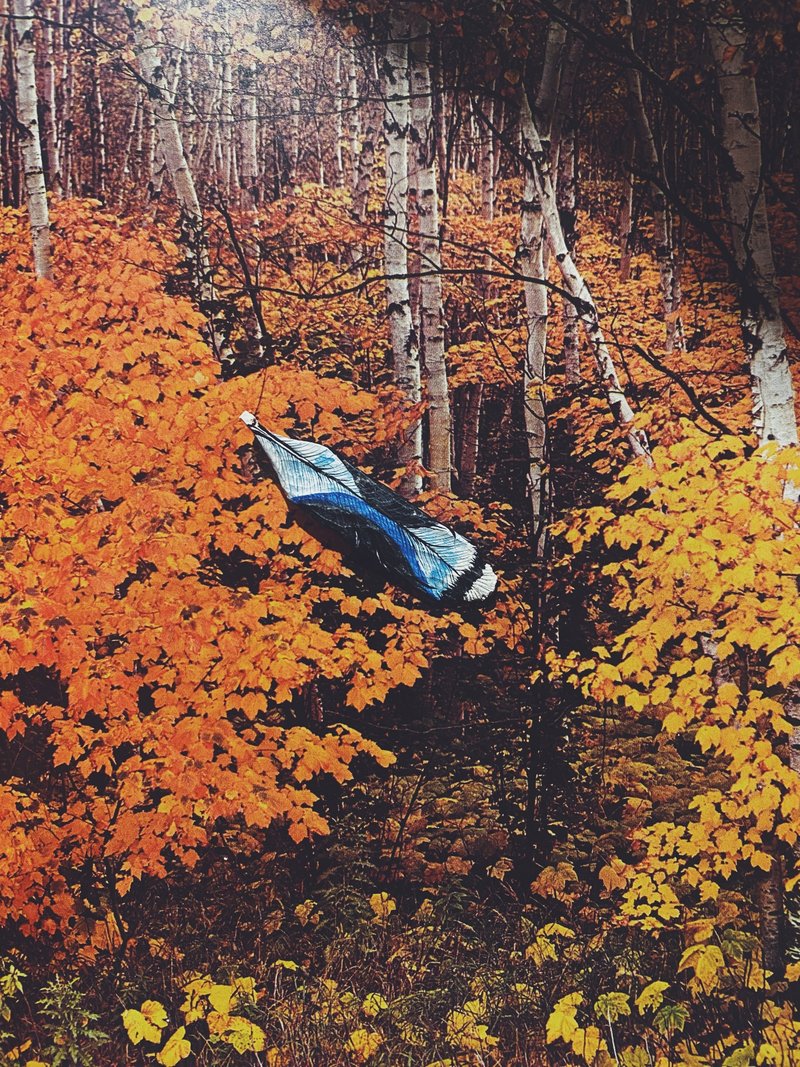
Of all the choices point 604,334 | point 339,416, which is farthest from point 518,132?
point 339,416

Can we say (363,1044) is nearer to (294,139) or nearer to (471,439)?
(471,439)

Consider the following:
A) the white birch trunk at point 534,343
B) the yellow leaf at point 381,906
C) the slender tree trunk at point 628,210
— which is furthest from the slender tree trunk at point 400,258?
the yellow leaf at point 381,906

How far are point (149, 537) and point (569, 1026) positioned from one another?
188cm

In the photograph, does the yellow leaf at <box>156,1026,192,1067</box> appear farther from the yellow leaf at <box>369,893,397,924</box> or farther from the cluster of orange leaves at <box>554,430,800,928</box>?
the cluster of orange leaves at <box>554,430,800,928</box>

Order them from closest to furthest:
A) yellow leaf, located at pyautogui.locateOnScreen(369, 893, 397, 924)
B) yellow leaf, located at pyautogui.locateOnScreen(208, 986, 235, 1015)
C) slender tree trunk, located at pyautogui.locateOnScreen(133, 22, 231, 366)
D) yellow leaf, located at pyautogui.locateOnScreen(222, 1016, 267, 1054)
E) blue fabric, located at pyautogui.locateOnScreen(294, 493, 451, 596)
A: yellow leaf, located at pyautogui.locateOnScreen(222, 1016, 267, 1054)
yellow leaf, located at pyautogui.locateOnScreen(208, 986, 235, 1015)
blue fabric, located at pyautogui.locateOnScreen(294, 493, 451, 596)
yellow leaf, located at pyautogui.locateOnScreen(369, 893, 397, 924)
slender tree trunk, located at pyautogui.locateOnScreen(133, 22, 231, 366)

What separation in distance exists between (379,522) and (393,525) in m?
0.06

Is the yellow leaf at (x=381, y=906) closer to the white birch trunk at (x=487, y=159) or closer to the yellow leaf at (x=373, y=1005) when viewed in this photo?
the yellow leaf at (x=373, y=1005)

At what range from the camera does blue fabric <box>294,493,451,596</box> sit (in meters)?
2.35

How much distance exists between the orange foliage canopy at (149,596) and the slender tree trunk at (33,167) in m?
0.05

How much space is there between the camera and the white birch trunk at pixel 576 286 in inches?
99.0

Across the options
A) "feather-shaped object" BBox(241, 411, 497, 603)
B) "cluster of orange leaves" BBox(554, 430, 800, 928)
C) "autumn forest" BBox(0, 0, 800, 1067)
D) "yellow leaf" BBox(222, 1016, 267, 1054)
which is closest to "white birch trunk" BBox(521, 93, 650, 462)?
"autumn forest" BBox(0, 0, 800, 1067)

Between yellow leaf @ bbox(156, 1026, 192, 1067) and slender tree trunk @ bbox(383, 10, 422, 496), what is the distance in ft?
5.85

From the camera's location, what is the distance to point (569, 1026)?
2131 millimetres

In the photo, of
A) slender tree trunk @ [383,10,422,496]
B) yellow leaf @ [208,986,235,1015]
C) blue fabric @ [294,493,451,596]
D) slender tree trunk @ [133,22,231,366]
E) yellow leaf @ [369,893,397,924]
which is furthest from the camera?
slender tree trunk @ [383,10,422,496]
